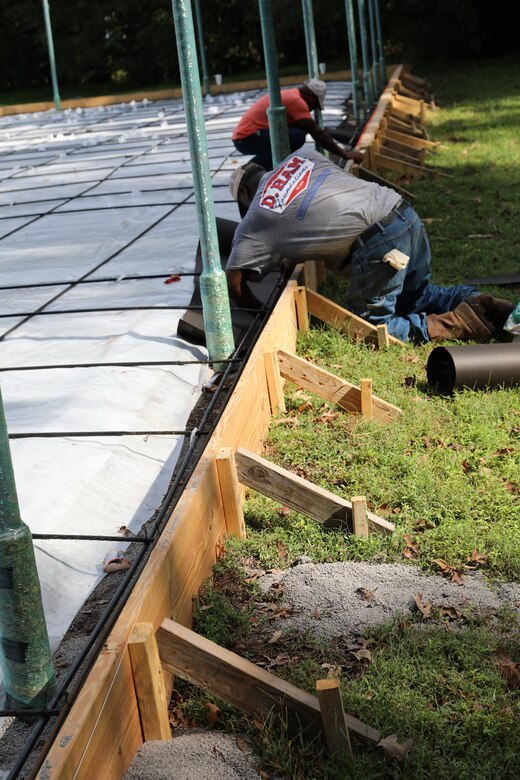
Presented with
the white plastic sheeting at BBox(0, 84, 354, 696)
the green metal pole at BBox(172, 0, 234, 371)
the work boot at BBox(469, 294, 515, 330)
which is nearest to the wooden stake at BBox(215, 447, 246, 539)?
the white plastic sheeting at BBox(0, 84, 354, 696)

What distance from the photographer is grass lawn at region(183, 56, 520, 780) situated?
2643 millimetres

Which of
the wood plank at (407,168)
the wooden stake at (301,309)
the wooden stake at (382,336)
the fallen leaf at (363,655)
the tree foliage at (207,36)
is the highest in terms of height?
the tree foliage at (207,36)

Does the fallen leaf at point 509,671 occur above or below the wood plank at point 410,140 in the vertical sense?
below

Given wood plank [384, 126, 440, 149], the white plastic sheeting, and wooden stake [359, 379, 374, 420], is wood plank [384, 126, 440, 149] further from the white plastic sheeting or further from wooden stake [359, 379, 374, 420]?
wooden stake [359, 379, 374, 420]

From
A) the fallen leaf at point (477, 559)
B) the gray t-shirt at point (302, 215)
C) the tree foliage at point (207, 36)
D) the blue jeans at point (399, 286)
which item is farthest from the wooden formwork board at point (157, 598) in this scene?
the tree foliage at point (207, 36)

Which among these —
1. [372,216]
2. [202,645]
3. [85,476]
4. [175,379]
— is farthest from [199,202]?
[202,645]

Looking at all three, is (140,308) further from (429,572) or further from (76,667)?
(76,667)

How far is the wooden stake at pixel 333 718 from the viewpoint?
2.45 m

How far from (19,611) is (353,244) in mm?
3881

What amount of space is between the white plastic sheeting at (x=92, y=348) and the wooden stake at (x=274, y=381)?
41 cm

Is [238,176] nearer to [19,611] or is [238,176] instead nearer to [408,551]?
[408,551]

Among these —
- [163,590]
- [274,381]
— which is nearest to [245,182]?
[274,381]

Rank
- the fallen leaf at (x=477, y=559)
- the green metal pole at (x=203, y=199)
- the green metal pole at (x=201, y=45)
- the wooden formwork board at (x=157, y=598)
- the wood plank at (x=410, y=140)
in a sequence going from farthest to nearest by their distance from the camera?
the green metal pole at (x=201, y=45) → the wood plank at (x=410, y=140) → the green metal pole at (x=203, y=199) → the fallen leaf at (x=477, y=559) → the wooden formwork board at (x=157, y=598)

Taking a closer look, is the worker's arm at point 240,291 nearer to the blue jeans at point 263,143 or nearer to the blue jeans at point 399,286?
the blue jeans at point 399,286
